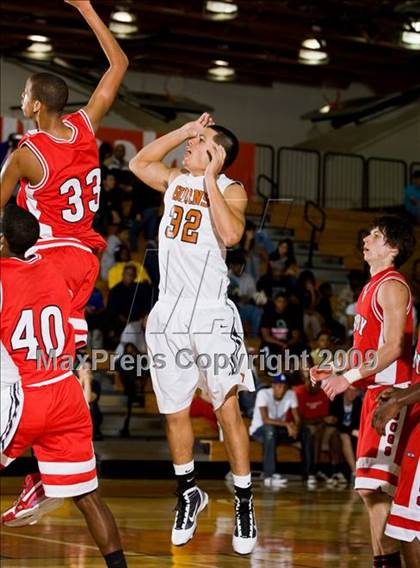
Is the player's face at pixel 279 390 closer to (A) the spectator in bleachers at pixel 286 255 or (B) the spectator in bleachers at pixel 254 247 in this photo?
(A) the spectator in bleachers at pixel 286 255

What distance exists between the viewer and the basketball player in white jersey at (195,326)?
21.8 ft

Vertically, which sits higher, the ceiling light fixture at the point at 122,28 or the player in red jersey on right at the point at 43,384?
the ceiling light fixture at the point at 122,28

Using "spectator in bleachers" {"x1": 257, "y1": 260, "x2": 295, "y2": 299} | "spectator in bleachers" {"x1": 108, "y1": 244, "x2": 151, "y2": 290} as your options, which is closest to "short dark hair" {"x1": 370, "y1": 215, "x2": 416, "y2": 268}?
"spectator in bleachers" {"x1": 108, "y1": 244, "x2": 151, "y2": 290}

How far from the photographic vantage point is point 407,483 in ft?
19.1

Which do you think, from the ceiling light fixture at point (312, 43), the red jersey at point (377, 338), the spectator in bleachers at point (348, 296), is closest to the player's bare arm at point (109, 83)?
the red jersey at point (377, 338)

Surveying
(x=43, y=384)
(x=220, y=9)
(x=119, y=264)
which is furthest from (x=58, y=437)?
(x=220, y=9)

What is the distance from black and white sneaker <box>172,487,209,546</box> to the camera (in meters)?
6.68

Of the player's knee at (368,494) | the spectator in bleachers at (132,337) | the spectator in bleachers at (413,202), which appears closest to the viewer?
the player's knee at (368,494)

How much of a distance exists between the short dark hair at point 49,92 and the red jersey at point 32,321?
1094mm

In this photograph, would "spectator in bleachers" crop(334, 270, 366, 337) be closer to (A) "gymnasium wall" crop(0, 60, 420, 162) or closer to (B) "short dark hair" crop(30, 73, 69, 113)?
(A) "gymnasium wall" crop(0, 60, 420, 162)

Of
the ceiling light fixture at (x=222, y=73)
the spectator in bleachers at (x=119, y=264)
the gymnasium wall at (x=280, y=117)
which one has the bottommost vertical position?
the spectator in bleachers at (x=119, y=264)

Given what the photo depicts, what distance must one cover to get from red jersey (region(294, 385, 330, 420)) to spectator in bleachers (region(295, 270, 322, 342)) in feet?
2.36

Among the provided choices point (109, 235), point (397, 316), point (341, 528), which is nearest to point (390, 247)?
point (397, 316)

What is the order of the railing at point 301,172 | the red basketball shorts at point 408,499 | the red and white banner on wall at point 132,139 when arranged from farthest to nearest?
the railing at point 301,172 → the red and white banner on wall at point 132,139 → the red basketball shorts at point 408,499
